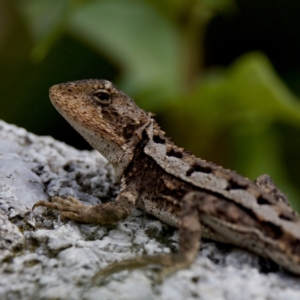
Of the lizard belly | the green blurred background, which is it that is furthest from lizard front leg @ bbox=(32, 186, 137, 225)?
the green blurred background

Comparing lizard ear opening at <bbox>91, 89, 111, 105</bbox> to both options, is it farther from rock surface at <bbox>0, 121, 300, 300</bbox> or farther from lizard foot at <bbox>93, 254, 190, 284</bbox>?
lizard foot at <bbox>93, 254, 190, 284</bbox>

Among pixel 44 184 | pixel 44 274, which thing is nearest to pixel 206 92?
pixel 44 184

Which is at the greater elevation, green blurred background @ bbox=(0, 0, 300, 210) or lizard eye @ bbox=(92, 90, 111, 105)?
green blurred background @ bbox=(0, 0, 300, 210)

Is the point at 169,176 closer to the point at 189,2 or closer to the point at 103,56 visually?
the point at 189,2

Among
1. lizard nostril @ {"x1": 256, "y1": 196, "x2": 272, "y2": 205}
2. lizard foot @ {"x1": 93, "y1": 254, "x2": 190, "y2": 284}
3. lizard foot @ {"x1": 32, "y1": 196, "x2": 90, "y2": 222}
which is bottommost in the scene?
lizard foot @ {"x1": 93, "y1": 254, "x2": 190, "y2": 284}

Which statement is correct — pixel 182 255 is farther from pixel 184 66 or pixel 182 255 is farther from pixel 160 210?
pixel 184 66

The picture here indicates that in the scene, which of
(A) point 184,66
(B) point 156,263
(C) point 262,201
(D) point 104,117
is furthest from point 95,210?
(A) point 184,66
